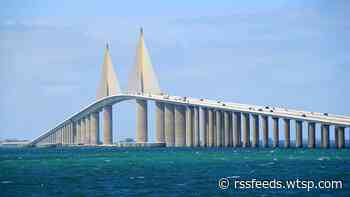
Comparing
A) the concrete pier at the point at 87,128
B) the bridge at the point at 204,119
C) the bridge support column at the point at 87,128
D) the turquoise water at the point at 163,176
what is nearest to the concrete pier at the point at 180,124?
the bridge at the point at 204,119

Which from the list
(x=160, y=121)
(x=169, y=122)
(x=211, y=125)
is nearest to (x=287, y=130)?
(x=211, y=125)

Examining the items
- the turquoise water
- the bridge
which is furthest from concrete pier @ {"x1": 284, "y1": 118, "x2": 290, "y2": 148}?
the turquoise water

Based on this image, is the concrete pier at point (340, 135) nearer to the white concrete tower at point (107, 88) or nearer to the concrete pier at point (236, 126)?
the concrete pier at point (236, 126)

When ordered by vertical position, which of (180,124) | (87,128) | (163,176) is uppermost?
(180,124)

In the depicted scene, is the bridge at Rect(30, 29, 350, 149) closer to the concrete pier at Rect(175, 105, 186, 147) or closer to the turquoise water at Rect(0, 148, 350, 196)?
the concrete pier at Rect(175, 105, 186, 147)

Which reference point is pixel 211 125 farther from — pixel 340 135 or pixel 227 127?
pixel 340 135
